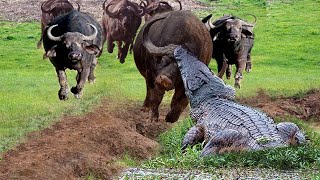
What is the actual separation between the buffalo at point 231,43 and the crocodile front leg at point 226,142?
194 inches

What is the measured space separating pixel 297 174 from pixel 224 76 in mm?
7605

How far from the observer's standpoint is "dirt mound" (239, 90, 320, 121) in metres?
10.5

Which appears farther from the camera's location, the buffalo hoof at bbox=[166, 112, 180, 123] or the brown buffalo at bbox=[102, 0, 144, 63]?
the brown buffalo at bbox=[102, 0, 144, 63]

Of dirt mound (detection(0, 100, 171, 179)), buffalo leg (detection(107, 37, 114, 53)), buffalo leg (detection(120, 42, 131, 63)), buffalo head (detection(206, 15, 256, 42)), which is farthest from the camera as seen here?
buffalo leg (detection(107, 37, 114, 53))

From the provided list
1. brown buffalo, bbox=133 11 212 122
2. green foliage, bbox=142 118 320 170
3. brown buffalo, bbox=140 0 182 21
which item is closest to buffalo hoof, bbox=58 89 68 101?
brown buffalo, bbox=133 11 212 122

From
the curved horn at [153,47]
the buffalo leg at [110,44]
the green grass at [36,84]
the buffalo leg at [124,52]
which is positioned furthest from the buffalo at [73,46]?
the buffalo leg at [110,44]

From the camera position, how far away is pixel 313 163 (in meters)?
5.39

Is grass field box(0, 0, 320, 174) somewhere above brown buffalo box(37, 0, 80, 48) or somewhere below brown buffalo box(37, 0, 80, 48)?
below

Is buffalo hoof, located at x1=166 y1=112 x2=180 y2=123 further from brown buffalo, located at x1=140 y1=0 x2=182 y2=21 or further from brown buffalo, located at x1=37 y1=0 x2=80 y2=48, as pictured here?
brown buffalo, located at x1=140 y1=0 x2=182 y2=21

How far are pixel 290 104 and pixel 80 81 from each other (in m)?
2.71

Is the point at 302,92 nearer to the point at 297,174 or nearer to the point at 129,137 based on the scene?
the point at 129,137

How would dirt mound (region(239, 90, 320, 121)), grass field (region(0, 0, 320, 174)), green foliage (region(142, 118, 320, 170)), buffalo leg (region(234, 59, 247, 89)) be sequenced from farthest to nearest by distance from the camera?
buffalo leg (region(234, 59, 247, 89))
dirt mound (region(239, 90, 320, 121))
grass field (region(0, 0, 320, 174))
green foliage (region(142, 118, 320, 170))

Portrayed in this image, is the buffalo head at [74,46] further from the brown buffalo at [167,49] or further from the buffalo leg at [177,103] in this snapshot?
the buffalo leg at [177,103]

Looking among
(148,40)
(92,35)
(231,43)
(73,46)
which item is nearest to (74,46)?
(73,46)
